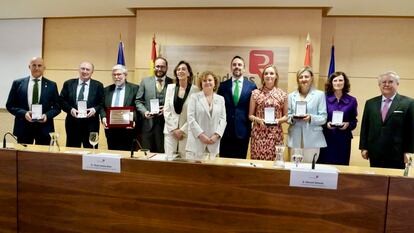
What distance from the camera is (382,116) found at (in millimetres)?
2951

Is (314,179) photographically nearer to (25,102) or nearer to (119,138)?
(119,138)

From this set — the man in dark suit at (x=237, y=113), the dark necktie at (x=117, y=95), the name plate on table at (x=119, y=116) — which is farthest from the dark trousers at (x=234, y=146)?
the dark necktie at (x=117, y=95)

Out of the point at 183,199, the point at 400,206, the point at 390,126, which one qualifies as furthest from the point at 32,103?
the point at 390,126

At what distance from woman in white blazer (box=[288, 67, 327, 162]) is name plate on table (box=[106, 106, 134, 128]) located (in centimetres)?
161

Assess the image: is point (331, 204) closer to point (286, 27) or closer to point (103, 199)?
point (103, 199)

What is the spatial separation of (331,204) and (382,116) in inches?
73.5

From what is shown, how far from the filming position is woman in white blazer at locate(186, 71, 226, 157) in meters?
2.98

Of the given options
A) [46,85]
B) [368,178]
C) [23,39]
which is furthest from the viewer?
[23,39]

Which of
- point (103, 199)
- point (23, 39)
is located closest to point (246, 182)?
point (103, 199)

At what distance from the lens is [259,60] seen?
15.2ft

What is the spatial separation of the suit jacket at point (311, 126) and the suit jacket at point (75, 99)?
2.12 m

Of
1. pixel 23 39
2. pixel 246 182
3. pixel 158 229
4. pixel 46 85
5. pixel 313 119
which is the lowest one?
pixel 158 229

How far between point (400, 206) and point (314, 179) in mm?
392

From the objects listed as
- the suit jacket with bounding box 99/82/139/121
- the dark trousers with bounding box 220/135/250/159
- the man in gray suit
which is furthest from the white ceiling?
the dark trousers with bounding box 220/135/250/159
